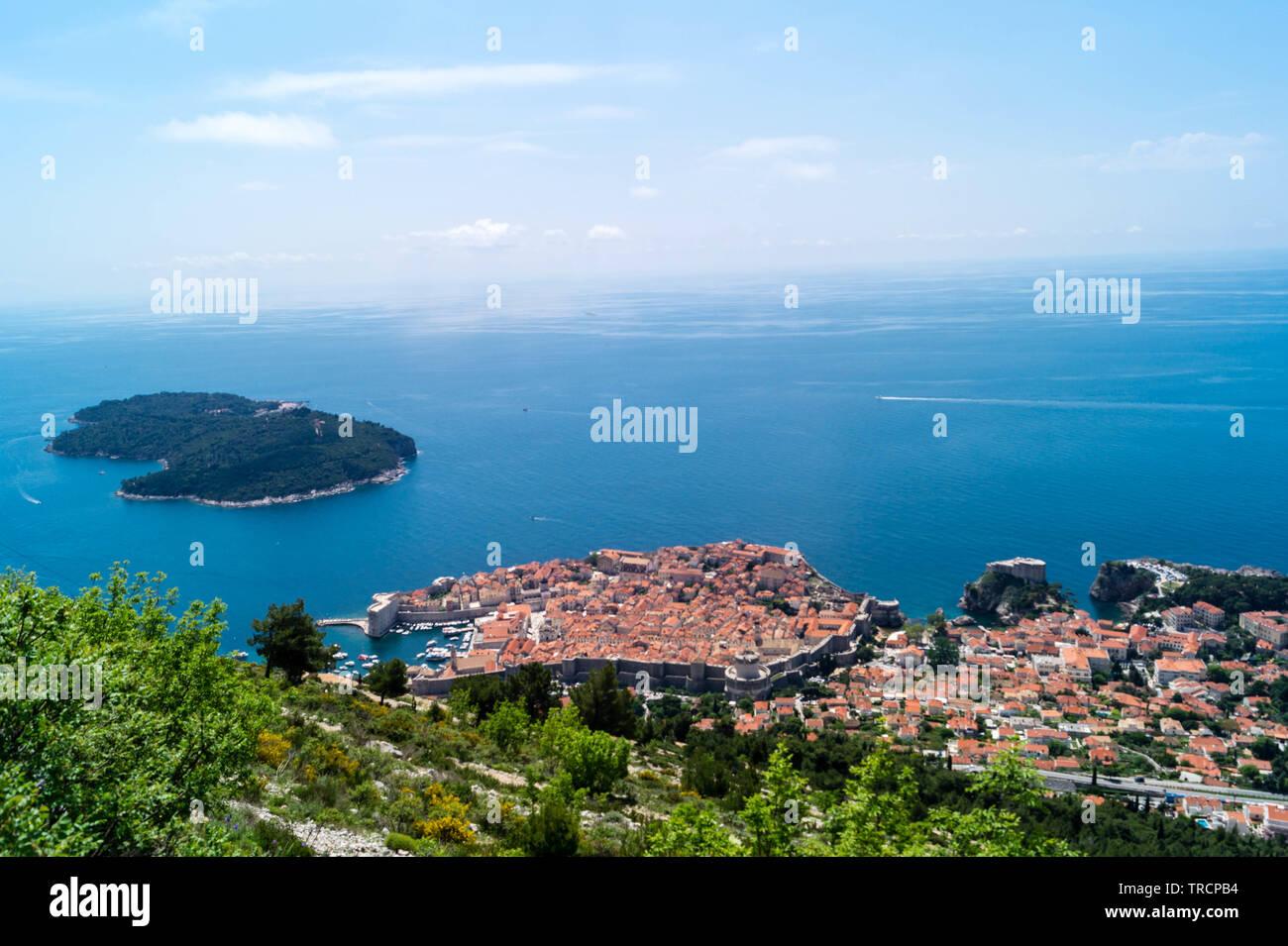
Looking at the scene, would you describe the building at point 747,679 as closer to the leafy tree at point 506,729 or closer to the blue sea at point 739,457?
the blue sea at point 739,457

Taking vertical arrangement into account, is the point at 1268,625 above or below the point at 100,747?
below

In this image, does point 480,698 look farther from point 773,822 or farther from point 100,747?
point 100,747

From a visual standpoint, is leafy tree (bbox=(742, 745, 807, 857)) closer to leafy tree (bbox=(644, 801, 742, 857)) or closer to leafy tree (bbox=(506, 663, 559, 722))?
leafy tree (bbox=(644, 801, 742, 857))

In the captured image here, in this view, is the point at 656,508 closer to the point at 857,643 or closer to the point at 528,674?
the point at 857,643

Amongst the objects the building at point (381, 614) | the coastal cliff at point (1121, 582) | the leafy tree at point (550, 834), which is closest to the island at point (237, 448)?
the building at point (381, 614)

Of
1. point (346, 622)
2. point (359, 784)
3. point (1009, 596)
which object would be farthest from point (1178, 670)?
point (346, 622)

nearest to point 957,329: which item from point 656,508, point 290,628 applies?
point 656,508
